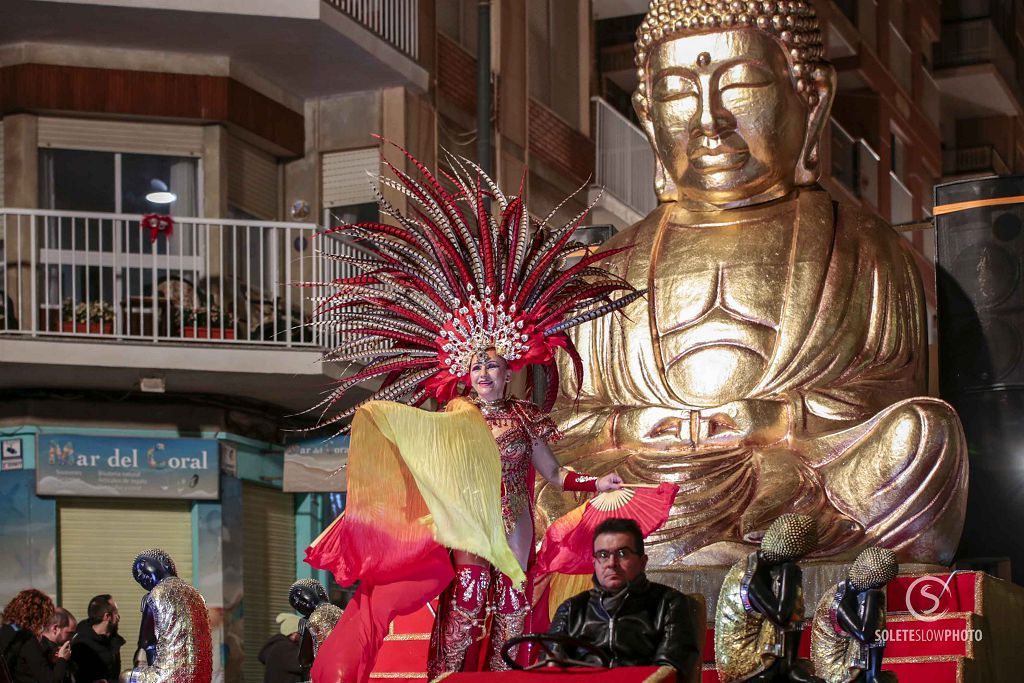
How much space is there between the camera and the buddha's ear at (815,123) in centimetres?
1042

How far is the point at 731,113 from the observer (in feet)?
33.4

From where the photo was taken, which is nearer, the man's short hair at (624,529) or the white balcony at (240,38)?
the man's short hair at (624,529)

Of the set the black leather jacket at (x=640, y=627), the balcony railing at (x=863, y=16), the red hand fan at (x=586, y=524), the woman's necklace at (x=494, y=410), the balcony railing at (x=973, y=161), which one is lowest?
the black leather jacket at (x=640, y=627)

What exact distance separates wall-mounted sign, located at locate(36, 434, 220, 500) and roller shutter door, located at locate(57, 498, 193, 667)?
172 mm

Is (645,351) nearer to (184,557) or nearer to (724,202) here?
(724,202)

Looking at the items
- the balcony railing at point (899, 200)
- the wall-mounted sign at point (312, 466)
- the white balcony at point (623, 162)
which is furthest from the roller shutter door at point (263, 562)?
the balcony railing at point (899, 200)

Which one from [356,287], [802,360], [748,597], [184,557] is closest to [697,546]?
[802,360]

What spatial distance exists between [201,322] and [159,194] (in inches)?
50.0

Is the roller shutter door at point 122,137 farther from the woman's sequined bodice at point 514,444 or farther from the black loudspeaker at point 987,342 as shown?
the woman's sequined bodice at point 514,444

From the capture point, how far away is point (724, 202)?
10344 millimetres

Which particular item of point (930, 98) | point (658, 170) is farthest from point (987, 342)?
point (930, 98)

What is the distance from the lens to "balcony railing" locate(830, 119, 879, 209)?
21984mm

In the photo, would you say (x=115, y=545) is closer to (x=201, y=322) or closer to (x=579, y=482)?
(x=201, y=322)

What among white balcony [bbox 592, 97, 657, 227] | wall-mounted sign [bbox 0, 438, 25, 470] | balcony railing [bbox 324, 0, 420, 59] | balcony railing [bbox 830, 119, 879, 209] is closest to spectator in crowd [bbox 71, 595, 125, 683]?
wall-mounted sign [bbox 0, 438, 25, 470]
